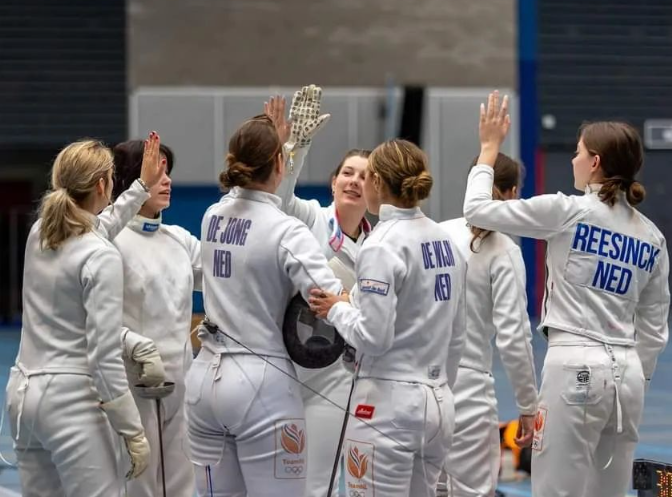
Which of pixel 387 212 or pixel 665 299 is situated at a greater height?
pixel 387 212

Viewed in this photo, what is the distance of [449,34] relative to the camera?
734 inches

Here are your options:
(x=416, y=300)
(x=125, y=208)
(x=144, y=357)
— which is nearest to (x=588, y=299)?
(x=416, y=300)

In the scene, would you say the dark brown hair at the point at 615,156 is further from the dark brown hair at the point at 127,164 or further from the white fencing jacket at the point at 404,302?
the dark brown hair at the point at 127,164

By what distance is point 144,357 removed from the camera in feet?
14.0

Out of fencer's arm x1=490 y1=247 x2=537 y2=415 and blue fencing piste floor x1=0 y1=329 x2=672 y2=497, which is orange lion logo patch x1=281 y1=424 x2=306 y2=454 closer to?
fencer's arm x1=490 y1=247 x2=537 y2=415

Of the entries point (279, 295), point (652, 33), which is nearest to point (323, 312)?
point (279, 295)

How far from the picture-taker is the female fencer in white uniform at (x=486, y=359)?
15.2 ft

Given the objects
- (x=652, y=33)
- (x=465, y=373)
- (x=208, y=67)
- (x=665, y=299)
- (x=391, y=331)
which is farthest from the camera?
(x=652, y=33)

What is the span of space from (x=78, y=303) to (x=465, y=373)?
1.71 meters

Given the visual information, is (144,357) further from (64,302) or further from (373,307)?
(373,307)

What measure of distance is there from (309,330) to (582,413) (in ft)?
3.51

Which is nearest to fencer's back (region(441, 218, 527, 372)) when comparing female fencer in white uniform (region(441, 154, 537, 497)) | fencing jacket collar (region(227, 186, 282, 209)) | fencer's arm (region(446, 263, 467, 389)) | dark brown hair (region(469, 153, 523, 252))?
female fencer in white uniform (region(441, 154, 537, 497))

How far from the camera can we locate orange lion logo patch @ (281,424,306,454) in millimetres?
3795

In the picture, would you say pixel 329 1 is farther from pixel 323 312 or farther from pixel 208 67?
Result: pixel 323 312
